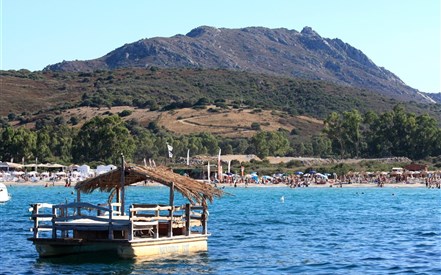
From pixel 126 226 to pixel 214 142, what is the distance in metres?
128

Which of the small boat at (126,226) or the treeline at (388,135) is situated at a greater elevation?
the treeline at (388,135)

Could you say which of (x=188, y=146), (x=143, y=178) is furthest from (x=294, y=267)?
(x=188, y=146)

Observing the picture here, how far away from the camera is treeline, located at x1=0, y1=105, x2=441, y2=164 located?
140500 mm

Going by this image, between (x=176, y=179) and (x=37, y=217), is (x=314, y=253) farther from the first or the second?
(x=37, y=217)

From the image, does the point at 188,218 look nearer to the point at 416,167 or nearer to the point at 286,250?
the point at 286,250

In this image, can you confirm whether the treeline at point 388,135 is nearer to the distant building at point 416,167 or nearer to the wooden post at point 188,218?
the distant building at point 416,167

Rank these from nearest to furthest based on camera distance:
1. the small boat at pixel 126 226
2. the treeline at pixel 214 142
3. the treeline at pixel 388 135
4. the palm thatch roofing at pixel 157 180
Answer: the small boat at pixel 126 226
the palm thatch roofing at pixel 157 180
the treeline at pixel 214 142
the treeline at pixel 388 135

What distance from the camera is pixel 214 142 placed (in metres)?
158

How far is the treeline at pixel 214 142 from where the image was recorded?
5531 inches

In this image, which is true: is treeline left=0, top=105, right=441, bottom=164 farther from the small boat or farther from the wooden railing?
the wooden railing

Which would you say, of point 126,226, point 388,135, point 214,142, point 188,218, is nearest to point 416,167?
point 388,135

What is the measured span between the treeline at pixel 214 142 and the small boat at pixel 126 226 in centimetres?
9926

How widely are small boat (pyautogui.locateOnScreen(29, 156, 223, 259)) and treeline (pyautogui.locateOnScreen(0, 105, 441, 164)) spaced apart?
99.3 meters

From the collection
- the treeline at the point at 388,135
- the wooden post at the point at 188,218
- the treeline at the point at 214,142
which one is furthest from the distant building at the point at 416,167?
the wooden post at the point at 188,218
